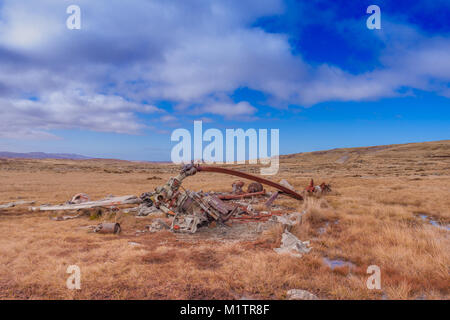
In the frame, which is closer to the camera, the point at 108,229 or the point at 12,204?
the point at 108,229

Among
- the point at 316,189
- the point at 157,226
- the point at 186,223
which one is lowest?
the point at 157,226

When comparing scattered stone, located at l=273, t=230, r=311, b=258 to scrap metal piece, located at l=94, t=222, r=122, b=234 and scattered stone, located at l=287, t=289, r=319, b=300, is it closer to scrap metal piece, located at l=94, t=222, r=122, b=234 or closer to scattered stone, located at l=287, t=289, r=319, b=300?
scattered stone, located at l=287, t=289, r=319, b=300

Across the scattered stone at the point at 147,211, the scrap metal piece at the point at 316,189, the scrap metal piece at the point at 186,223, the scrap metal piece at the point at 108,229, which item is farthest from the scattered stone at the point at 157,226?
the scrap metal piece at the point at 316,189

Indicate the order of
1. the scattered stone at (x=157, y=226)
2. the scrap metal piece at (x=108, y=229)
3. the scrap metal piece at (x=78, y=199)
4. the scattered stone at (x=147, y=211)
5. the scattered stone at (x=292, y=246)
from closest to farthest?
1. the scattered stone at (x=292, y=246)
2. the scrap metal piece at (x=108, y=229)
3. the scattered stone at (x=157, y=226)
4. the scattered stone at (x=147, y=211)
5. the scrap metal piece at (x=78, y=199)

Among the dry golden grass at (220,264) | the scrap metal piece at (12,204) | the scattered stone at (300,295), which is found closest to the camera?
the scattered stone at (300,295)

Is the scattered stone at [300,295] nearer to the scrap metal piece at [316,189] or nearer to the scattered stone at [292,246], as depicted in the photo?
the scattered stone at [292,246]

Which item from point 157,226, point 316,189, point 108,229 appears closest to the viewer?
point 108,229

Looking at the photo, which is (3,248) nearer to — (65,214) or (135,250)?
(135,250)

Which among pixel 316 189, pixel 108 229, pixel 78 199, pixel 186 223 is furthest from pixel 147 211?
pixel 316 189

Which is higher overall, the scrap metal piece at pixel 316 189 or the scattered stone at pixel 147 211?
the scrap metal piece at pixel 316 189

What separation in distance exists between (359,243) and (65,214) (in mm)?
13002

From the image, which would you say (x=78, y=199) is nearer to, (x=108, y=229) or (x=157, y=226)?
(x=108, y=229)
